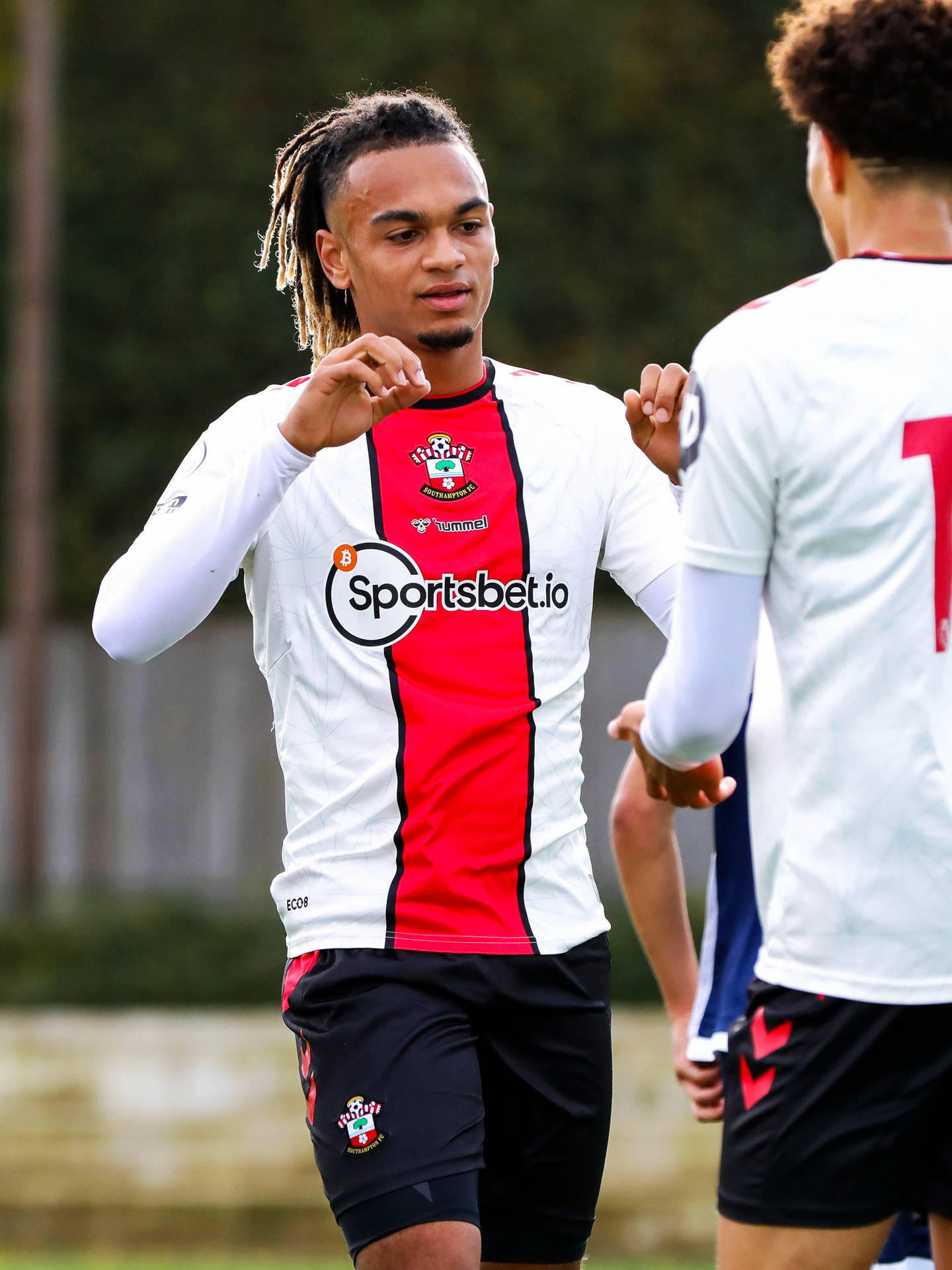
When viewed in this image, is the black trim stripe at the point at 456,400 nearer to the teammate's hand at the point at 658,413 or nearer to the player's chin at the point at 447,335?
the player's chin at the point at 447,335

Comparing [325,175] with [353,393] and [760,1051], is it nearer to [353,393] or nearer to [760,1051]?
[353,393]

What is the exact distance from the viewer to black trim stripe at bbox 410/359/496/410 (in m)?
3.04

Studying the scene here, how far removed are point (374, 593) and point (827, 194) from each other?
3.36 feet

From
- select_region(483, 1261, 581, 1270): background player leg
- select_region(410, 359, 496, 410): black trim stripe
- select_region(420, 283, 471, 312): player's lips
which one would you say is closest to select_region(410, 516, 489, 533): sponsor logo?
select_region(410, 359, 496, 410): black trim stripe

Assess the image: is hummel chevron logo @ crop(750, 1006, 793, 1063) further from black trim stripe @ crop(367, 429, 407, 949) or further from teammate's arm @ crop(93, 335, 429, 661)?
teammate's arm @ crop(93, 335, 429, 661)

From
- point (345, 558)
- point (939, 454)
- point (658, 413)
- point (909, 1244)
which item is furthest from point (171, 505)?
point (909, 1244)

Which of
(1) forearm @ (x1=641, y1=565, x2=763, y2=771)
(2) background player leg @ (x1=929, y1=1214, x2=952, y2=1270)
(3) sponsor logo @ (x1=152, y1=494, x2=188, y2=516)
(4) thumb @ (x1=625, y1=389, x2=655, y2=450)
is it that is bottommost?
(2) background player leg @ (x1=929, y1=1214, x2=952, y2=1270)

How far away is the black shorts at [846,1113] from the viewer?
2039 mm

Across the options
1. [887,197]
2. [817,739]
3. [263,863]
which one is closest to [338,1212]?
[817,739]

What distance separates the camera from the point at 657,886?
3031 mm

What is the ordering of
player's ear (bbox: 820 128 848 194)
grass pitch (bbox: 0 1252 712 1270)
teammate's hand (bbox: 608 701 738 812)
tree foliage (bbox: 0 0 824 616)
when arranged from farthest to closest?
tree foliage (bbox: 0 0 824 616) < grass pitch (bbox: 0 1252 712 1270) < teammate's hand (bbox: 608 701 738 812) < player's ear (bbox: 820 128 848 194)

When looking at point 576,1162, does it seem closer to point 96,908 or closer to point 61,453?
point 96,908

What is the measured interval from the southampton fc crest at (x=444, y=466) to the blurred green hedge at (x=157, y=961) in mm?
6712

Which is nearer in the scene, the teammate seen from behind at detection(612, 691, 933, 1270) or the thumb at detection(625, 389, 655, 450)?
the teammate seen from behind at detection(612, 691, 933, 1270)
